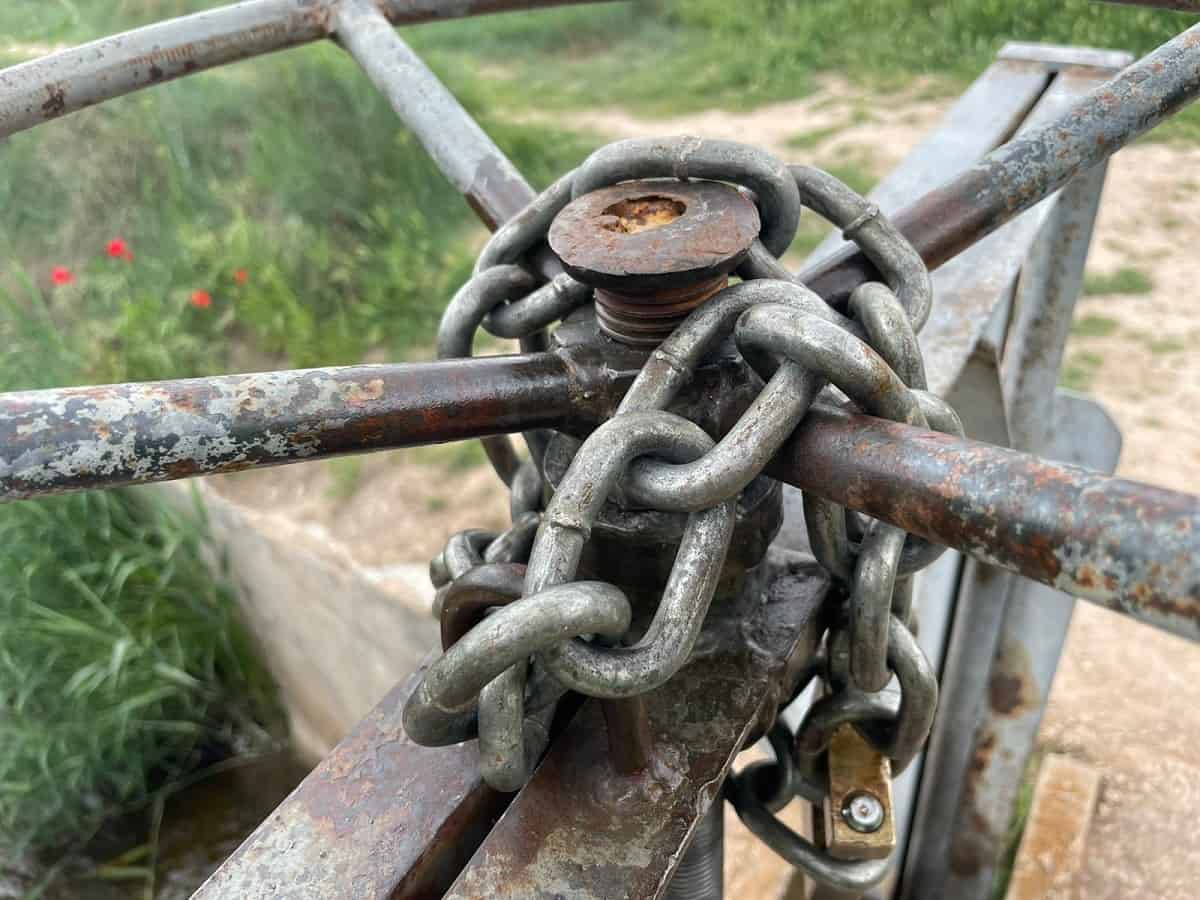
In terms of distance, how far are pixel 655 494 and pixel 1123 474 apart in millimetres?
3200

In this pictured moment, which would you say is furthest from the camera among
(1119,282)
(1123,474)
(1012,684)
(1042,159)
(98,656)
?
(1119,282)

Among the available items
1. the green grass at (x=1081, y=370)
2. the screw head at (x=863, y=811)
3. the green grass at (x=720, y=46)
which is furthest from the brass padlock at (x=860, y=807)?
the green grass at (x=720, y=46)

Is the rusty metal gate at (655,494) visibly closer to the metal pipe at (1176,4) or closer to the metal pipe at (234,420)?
the metal pipe at (234,420)

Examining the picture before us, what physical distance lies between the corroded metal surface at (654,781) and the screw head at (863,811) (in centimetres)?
11

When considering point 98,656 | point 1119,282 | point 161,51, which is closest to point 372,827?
point 161,51

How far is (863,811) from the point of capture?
0.85m

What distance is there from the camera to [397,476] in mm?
3562

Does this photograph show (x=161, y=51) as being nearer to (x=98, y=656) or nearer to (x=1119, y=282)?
(x=98, y=656)

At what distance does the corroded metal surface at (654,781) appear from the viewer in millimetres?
660

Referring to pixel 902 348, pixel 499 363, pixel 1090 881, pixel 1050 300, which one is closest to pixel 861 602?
pixel 902 348

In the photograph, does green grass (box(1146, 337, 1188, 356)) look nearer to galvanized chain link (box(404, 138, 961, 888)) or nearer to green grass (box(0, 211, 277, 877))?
green grass (box(0, 211, 277, 877))

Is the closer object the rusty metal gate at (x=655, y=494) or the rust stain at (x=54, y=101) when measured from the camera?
the rusty metal gate at (x=655, y=494)

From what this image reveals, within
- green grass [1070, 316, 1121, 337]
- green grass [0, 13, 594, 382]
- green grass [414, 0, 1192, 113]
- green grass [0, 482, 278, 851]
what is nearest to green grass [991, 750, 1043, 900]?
green grass [1070, 316, 1121, 337]

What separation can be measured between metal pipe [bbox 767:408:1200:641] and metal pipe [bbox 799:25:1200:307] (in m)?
0.27
